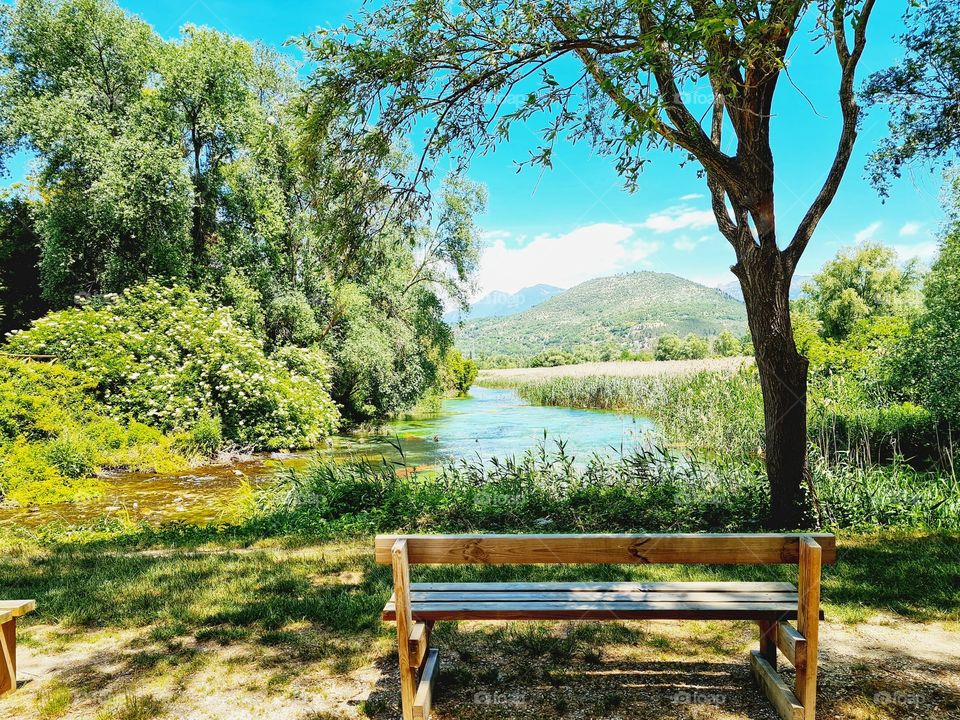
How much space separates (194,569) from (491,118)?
5.20m

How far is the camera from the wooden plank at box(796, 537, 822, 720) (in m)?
2.38

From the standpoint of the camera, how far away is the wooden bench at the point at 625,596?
2.43 m

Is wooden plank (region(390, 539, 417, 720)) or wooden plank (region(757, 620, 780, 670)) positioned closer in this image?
wooden plank (region(390, 539, 417, 720))


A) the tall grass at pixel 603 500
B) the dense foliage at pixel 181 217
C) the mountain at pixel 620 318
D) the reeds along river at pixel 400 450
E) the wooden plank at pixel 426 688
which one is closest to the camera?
the wooden plank at pixel 426 688

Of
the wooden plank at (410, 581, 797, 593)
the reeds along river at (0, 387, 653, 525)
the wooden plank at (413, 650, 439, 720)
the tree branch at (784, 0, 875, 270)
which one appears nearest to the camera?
the wooden plank at (413, 650, 439, 720)

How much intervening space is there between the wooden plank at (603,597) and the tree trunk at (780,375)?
3139mm

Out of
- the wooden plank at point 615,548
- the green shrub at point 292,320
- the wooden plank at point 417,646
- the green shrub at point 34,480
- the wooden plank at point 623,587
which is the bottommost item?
the green shrub at point 34,480

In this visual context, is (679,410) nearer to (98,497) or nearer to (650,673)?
(650,673)

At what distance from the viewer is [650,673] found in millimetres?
3072

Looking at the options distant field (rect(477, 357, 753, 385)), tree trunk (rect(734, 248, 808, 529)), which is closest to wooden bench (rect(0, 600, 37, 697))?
tree trunk (rect(734, 248, 808, 529))

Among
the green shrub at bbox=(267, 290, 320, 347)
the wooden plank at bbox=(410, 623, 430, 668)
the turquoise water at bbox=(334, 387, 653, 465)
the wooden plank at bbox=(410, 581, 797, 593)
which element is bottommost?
the turquoise water at bbox=(334, 387, 653, 465)

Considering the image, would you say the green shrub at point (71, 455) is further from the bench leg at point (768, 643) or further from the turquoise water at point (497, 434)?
the bench leg at point (768, 643)

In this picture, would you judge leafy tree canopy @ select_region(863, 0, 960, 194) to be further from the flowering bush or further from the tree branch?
the flowering bush

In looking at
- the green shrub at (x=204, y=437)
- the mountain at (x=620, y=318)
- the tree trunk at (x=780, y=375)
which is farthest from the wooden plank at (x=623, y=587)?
the mountain at (x=620, y=318)
